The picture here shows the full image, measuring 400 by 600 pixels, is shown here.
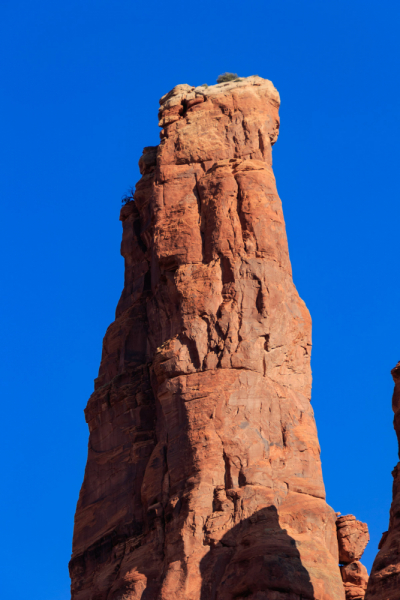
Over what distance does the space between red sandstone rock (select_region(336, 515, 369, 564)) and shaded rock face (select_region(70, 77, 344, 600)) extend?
5.93 ft

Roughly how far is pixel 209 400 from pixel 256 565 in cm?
965

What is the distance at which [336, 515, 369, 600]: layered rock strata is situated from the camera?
5930 centimetres

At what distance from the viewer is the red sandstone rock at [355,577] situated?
59000 millimetres

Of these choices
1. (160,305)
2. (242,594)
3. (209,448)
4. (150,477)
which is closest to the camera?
(242,594)

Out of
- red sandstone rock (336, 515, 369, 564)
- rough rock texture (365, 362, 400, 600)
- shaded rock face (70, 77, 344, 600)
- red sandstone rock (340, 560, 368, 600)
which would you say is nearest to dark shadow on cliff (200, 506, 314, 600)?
shaded rock face (70, 77, 344, 600)

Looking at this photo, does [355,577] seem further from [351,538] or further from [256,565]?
[256,565]

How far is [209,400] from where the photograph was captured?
59.7 metres

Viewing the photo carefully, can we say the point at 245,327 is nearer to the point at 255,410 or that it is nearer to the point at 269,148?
the point at 255,410

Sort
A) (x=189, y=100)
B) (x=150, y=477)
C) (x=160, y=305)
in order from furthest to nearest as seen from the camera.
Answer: (x=189, y=100)
(x=160, y=305)
(x=150, y=477)

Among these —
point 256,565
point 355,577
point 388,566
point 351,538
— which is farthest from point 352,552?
point 388,566

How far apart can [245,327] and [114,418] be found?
10243 millimetres

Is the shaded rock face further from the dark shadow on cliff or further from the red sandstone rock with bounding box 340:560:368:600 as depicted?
the red sandstone rock with bounding box 340:560:368:600

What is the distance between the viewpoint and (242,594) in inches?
2071

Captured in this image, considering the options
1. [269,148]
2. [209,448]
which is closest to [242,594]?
[209,448]
